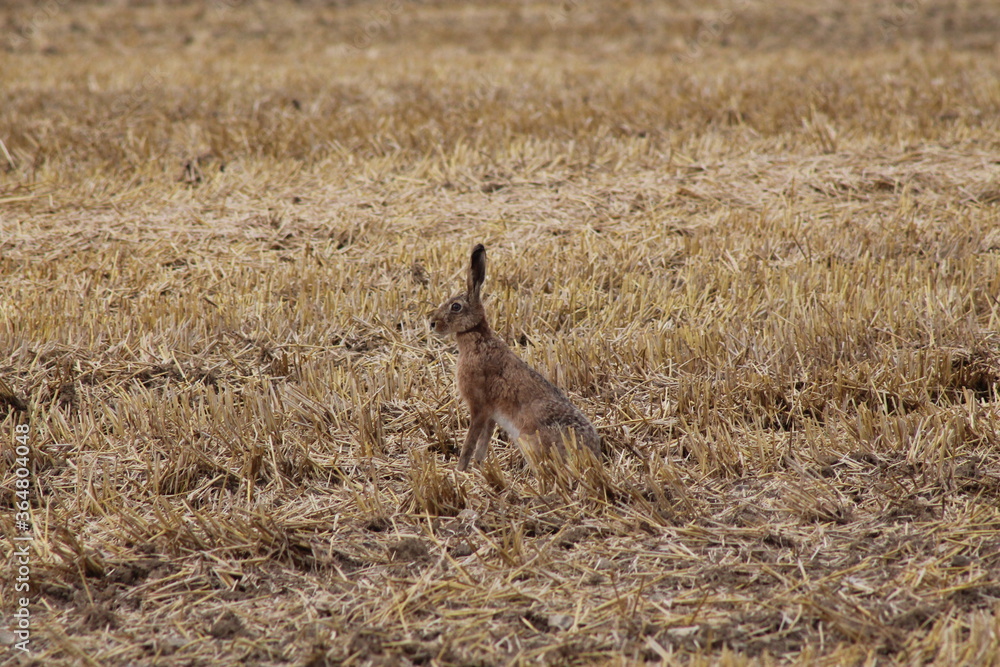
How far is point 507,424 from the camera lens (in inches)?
151

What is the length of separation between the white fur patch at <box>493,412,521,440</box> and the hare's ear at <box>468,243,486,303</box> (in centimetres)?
52

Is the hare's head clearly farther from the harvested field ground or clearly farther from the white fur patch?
the harvested field ground

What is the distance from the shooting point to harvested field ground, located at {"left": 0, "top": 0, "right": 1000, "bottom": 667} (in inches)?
119

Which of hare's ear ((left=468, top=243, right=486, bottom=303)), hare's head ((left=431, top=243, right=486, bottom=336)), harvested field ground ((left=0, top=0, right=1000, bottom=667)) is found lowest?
harvested field ground ((left=0, top=0, right=1000, bottom=667))

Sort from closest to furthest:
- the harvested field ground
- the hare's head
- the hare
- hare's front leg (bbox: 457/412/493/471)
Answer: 1. the harvested field ground
2. the hare
3. hare's front leg (bbox: 457/412/493/471)
4. the hare's head

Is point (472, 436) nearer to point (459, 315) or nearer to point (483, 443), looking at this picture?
point (483, 443)

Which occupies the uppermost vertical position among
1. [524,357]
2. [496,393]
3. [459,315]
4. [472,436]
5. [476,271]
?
[476,271]

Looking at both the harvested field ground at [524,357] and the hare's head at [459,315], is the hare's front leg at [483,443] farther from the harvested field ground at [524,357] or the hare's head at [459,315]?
the hare's head at [459,315]

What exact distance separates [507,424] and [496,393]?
0.14 metres

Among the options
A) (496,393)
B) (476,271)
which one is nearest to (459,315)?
(476,271)

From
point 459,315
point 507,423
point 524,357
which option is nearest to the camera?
point 507,423

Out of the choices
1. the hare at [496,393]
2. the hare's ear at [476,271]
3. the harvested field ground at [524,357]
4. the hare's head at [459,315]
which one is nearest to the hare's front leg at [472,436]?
the hare at [496,393]

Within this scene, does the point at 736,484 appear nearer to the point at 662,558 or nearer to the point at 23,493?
the point at 662,558

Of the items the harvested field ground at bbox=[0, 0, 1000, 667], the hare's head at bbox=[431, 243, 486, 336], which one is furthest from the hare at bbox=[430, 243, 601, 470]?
the harvested field ground at bbox=[0, 0, 1000, 667]
